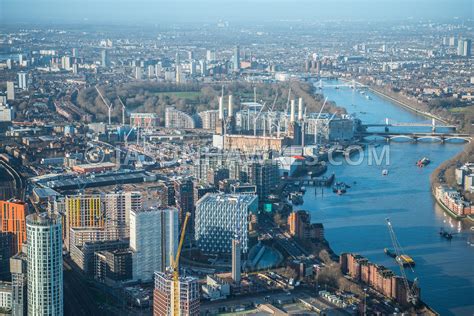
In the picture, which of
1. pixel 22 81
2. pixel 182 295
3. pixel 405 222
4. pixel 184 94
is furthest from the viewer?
pixel 184 94

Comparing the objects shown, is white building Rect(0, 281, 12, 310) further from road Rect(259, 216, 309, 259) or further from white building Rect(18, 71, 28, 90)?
white building Rect(18, 71, 28, 90)

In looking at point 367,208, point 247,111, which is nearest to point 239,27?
point 247,111

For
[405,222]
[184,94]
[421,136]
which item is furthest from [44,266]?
[184,94]

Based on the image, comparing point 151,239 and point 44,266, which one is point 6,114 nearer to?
point 151,239

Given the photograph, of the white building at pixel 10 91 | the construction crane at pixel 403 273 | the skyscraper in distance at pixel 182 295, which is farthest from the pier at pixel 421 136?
the skyscraper in distance at pixel 182 295

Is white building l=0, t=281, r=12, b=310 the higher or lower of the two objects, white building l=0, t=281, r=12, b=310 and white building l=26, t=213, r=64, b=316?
the lower

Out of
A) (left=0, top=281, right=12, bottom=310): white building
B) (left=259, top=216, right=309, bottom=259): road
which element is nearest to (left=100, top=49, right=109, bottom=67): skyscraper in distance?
(left=259, top=216, right=309, bottom=259): road
